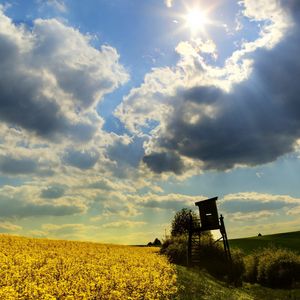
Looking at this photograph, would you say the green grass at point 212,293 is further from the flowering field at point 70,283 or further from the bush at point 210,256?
the bush at point 210,256

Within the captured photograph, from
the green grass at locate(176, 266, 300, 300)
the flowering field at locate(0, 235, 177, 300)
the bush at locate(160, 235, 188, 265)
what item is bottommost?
the green grass at locate(176, 266, 300, 300)

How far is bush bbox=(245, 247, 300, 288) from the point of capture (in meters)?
36.0

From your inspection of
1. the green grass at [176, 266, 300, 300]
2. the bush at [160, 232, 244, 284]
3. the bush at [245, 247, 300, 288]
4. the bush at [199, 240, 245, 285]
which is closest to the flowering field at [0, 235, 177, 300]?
the green grass at [176, 266, 300, 300]

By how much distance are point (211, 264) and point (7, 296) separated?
3239 cm

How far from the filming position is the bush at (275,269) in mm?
36000

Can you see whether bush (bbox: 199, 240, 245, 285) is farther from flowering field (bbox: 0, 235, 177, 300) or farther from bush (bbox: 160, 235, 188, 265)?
flowering field (bbox: 0, 235, 177, 300)

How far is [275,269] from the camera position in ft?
122

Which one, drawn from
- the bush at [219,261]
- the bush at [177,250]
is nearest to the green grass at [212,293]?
the bush at [219,261]

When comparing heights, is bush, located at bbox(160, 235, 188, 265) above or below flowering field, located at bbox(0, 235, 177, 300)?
above

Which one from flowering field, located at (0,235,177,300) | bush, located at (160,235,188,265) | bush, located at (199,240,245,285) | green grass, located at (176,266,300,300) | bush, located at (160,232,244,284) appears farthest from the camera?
bush, located at (160,235,188,265)

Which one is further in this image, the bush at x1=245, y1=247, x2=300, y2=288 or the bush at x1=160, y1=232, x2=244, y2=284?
the bush at x1=160, y1=232, x2=244, y2=284

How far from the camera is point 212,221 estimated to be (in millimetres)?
37562

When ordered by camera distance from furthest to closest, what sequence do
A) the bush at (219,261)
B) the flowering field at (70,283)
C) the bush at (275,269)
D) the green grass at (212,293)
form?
1. the bush at (219,261)
2. the bush at (275,269)
3. the green grass at (212,293)
4. the flowering field at (70,283)

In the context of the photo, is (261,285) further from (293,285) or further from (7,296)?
(7,296)
